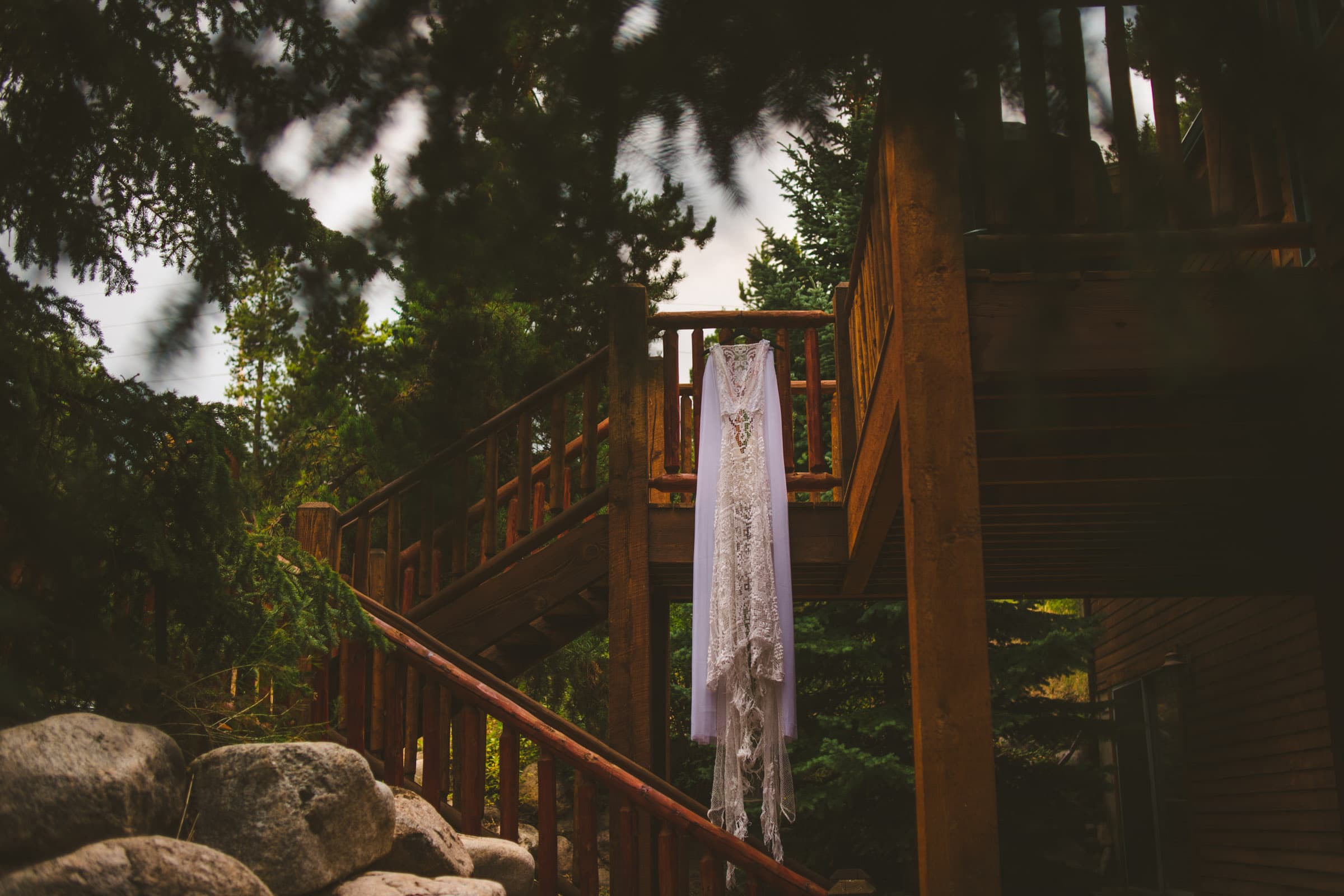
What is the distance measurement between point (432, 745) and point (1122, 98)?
161 inches

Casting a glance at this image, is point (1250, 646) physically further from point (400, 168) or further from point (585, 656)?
point (400, 168)

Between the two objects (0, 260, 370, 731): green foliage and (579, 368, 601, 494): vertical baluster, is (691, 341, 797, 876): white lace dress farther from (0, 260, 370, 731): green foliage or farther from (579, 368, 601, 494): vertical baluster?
(0, 260, 370, 731): green foliage

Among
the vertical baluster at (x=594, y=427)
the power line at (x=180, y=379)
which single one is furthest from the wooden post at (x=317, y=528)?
the power line at (x=180, y=379)

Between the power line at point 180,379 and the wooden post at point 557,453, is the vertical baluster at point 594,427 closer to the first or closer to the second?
the wooden post at point 557,453

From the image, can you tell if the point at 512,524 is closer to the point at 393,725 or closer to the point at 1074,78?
A: the point at 393,725

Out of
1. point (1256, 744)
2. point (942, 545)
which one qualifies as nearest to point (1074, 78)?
point (942, 545)

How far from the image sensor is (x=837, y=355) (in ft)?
20.6

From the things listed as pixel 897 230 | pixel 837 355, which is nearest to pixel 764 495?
pixel 837 355

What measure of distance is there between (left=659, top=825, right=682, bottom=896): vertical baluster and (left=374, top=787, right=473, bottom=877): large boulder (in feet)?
2.84

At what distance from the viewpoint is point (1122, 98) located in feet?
4.44

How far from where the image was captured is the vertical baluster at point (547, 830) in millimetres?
4551

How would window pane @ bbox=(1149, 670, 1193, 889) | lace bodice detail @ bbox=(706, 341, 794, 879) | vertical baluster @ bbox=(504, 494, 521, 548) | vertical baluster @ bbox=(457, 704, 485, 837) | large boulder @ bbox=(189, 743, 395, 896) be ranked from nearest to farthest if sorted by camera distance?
large boulder @ bbox=(189, 743, 395, 896) → vertical baluster @ bbox=(457, 704, 485, 837) → lace bodice detail @ bbox=(706, 341, 794, 879) → vertical baluster @ bbox=(504, 494, 521, 548) → window pane @ bbox=(1149, 670, 1193, 889)

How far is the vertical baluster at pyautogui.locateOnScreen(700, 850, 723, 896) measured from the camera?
15.4ft

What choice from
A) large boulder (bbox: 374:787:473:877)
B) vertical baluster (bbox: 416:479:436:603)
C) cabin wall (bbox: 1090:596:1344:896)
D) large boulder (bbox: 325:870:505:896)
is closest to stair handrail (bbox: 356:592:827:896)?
vertical baluster (bbox: 416:479:436:603)
